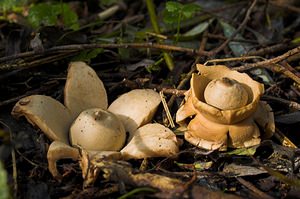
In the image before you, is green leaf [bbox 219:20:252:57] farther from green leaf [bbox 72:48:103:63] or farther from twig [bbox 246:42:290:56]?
green leaf [bbox 72:48:103:63]

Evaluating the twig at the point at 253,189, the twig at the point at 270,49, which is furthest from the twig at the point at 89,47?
the twig at the point at 253,189

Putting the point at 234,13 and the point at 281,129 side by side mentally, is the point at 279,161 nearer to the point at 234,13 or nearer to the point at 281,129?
the point at 281,129

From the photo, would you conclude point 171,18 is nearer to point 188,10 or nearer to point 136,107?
point 188,10

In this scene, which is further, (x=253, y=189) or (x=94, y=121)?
(x=94, y=121)

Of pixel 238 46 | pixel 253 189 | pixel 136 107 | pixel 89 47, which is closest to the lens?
pixel 253 189

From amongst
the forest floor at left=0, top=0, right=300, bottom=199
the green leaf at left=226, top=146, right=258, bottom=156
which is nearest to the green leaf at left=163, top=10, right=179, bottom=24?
the forest floor at left=0, top=0, right=300, bottom=199

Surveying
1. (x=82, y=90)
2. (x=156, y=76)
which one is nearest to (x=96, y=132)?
(x=82, y=90)

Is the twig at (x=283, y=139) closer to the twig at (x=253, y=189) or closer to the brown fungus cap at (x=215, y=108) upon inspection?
the brown fungus cap at (x=215, y=108)
